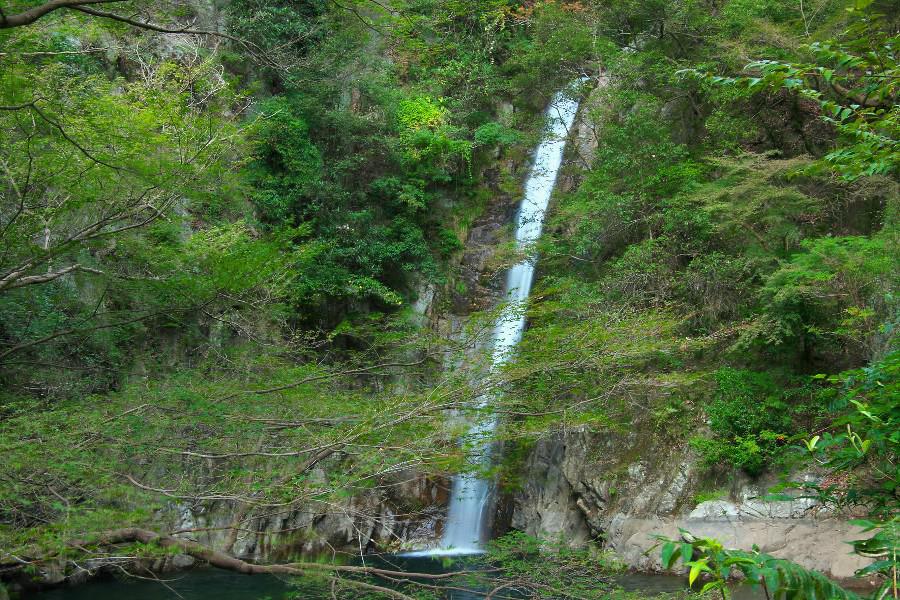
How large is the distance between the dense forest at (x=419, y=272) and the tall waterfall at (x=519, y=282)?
0.42m

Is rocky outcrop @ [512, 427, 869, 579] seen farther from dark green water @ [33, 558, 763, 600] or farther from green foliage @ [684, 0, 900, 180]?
green foliage @ [684, 0, 900, 180]

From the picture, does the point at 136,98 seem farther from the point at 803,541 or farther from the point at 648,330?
the point at 803,541

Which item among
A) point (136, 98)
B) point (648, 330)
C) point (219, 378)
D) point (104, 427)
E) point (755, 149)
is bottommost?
point (104, 427)

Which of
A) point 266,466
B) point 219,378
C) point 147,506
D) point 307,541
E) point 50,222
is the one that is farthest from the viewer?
point 307,541

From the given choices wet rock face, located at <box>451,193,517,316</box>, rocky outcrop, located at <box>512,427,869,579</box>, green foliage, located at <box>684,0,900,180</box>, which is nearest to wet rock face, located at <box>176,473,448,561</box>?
rocky outcrop, located at <box>512,427,869,579</box>

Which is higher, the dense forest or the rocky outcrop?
the dense forest

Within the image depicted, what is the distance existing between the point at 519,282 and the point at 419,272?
2581mm

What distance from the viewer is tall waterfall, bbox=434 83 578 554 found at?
13.3 m

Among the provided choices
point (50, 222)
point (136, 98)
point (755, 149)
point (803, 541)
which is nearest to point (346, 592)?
point (50, 222)

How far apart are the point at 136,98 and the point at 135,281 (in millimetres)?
3892

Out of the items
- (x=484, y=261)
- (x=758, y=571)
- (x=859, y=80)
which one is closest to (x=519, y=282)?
(x=484, y=261)

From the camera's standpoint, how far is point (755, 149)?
520 inches

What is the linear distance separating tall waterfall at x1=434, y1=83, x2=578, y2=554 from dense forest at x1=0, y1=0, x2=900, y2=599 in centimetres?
42

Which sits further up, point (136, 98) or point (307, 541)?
point (136, 98)
